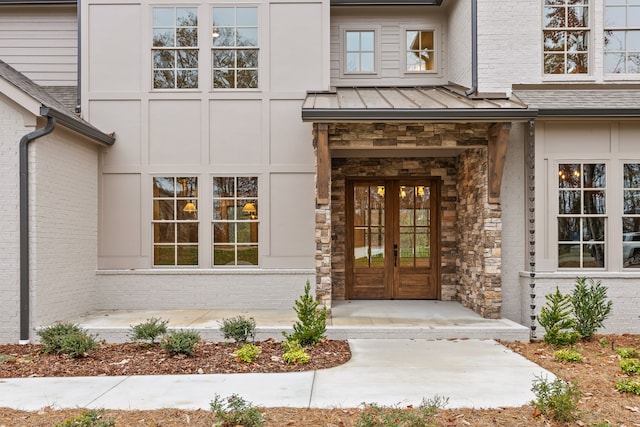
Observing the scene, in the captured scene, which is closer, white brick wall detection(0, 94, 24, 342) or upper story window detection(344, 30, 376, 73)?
white brick wall detection(0, 94, 24, 342)

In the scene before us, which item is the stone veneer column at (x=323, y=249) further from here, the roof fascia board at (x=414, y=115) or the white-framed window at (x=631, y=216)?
the white-framed window at (x=631, y=216)

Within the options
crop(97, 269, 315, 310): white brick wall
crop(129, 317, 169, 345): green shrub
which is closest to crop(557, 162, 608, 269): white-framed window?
crop(97, 269, 315, 310): white brick wall

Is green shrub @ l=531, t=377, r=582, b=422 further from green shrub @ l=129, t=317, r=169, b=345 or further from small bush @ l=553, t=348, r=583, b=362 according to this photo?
green shrub @ l=129, t=317, r=169, b=345

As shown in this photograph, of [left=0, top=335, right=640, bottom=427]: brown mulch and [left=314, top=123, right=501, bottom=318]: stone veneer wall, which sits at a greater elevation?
[left=314, top=123, right=501, bottom=318]: stone veneer wall

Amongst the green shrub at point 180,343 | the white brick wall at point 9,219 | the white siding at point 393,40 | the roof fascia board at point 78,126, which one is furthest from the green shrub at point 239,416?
the white siding at point 393,40

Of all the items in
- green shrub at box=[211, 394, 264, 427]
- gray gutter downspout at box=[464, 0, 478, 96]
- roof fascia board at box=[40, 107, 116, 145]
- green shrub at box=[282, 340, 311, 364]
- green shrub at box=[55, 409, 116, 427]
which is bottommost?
green shrub at box=[282, 340, 311, 364]

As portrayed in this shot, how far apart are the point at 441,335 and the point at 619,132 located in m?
4.65

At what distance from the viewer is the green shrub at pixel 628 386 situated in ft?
15.3

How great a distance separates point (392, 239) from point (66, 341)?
625cm

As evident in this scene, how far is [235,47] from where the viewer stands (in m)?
8.88

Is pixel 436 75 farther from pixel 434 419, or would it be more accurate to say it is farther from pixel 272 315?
pixel 434 419

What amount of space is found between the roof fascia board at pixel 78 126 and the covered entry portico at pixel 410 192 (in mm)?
3696

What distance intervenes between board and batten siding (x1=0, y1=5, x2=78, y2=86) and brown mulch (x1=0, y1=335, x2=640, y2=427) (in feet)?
18.7

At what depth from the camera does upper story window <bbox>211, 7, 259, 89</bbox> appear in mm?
8898
